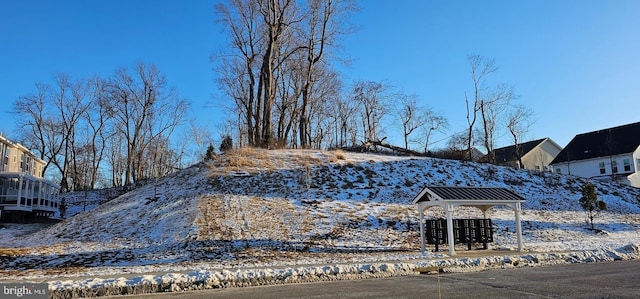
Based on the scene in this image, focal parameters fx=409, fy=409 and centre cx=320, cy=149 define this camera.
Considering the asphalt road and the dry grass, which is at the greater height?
the dry grass

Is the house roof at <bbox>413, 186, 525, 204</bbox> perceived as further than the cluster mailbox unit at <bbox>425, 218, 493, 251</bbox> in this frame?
No

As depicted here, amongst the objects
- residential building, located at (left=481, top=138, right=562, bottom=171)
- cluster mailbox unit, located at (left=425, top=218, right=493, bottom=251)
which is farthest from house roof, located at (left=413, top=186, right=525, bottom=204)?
residential building, located at (left=481, top=138, right=562, bottom=171)

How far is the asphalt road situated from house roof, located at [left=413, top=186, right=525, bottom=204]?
383 centimetres

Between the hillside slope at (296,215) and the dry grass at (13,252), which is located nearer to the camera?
the dry grass at (13,252)

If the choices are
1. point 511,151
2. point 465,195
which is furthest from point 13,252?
point 511,151

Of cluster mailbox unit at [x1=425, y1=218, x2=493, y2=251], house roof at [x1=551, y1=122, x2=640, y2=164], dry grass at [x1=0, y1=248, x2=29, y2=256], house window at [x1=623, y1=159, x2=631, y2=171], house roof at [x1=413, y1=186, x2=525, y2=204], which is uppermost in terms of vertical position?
house roof at [x1=551, y1=122, x2=640, y2=164]

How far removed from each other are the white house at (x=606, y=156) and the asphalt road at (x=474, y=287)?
131 ft

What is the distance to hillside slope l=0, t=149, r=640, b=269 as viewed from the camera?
14.0 m

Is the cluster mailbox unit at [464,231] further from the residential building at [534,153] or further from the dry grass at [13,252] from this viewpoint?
the residential building at [534,153]

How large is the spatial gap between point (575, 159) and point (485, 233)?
39.3m

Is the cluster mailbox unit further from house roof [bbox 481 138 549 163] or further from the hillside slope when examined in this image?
house roof [bbox 481 138 549 163]

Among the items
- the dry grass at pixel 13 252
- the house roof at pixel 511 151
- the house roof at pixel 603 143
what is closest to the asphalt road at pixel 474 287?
the dry grass at pixel 13 252

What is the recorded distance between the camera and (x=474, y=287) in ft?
26.3

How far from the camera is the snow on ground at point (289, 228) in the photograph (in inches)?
408
